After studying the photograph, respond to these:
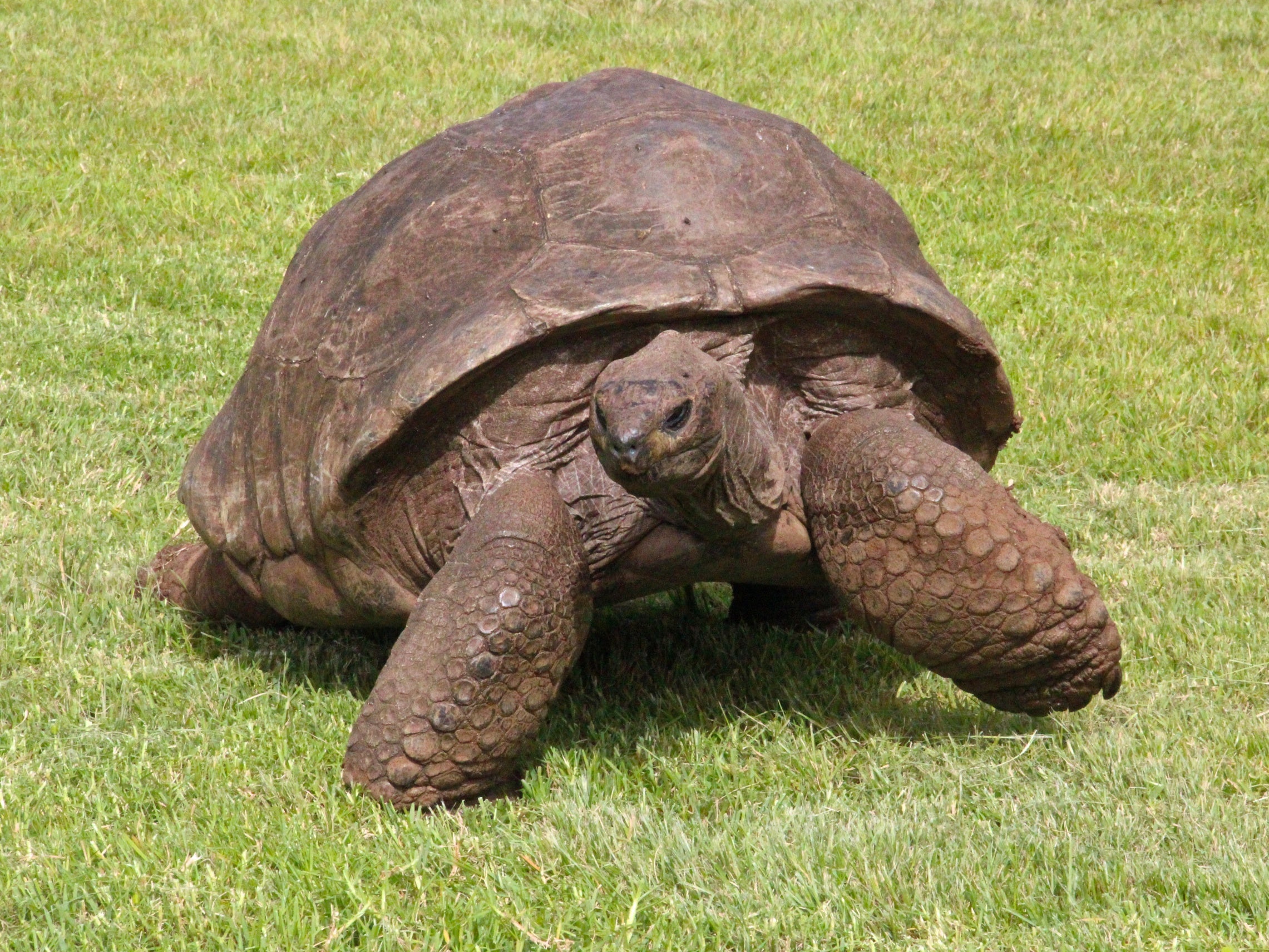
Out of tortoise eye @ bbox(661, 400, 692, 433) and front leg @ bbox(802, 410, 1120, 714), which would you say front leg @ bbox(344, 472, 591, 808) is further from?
front leg @ bbox(802, 410, 1120, 714)

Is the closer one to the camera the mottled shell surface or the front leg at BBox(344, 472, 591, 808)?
the front leg at BBox(344, 472, 591, 808)

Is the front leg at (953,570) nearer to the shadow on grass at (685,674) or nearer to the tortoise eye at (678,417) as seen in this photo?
the shadow on grass at (685,674)

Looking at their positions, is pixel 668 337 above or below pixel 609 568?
above

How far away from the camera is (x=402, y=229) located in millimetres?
3602

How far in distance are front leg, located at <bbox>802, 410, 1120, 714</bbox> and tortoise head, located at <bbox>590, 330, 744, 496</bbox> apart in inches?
15.8

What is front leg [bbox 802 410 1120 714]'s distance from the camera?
3.11 metres

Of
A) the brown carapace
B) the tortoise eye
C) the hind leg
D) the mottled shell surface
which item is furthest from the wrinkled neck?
the hind leg

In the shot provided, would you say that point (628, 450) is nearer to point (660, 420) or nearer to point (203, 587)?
point (660, 420)

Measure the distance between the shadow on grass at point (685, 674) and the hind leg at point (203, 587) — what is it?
48 mm

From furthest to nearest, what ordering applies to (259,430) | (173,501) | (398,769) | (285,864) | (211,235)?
1. (211,235)
2. (173,501)
3. (259,430)
4. (398,769)
5. (285,864)

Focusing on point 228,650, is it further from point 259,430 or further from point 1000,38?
point 1000,38

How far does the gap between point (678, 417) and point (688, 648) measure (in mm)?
1392

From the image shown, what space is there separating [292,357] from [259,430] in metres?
0.22

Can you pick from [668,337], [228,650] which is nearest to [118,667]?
[228,650]
